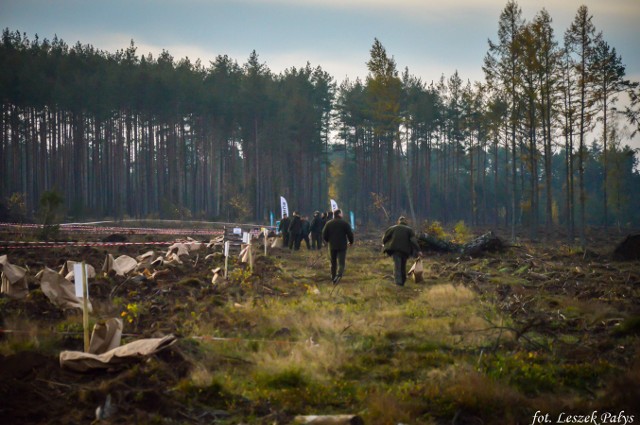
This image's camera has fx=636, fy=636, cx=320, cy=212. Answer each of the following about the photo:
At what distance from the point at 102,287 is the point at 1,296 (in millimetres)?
2157

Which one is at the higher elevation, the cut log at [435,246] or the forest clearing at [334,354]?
the cut log at [435,246]

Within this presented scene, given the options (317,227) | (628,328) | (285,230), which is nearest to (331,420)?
(628,328)

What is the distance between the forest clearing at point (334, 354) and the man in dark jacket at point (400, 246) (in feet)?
1.85

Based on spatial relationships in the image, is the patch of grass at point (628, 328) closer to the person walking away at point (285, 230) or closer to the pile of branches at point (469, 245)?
the pile of branches at point (469, 245)

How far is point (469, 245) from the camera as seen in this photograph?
2606 centimetres

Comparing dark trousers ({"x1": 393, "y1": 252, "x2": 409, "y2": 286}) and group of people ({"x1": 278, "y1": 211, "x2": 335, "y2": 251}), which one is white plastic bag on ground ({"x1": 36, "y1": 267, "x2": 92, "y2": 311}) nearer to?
dark trousers ({"x1": 393, "y1": 252, "x2": 409, "y2": 286})

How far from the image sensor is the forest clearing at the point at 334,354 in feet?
21.1

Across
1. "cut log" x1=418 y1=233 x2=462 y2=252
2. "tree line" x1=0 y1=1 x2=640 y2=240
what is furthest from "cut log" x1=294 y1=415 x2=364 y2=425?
"tree line" x1=0 y1=1 x2=640 y2=240

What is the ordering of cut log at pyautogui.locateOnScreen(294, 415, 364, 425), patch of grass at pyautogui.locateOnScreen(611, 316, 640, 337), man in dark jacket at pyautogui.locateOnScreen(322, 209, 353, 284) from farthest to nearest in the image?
man in dark jacket at pyautogui.locateOnScreen(322, 209, 353, 284) → patch of grass at pyautogui.locateOnScreen(611, 316, 640, 337) → cut log at pyautogui.locateOnScreen(294, 415, 364, 425)

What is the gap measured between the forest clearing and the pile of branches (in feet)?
30.5

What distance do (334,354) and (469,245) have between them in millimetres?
18627

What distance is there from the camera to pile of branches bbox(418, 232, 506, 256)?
2557 cm

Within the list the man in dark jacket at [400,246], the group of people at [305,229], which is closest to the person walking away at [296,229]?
the group of people at [305,229]

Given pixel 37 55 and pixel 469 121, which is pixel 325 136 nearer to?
pixel 469 121
